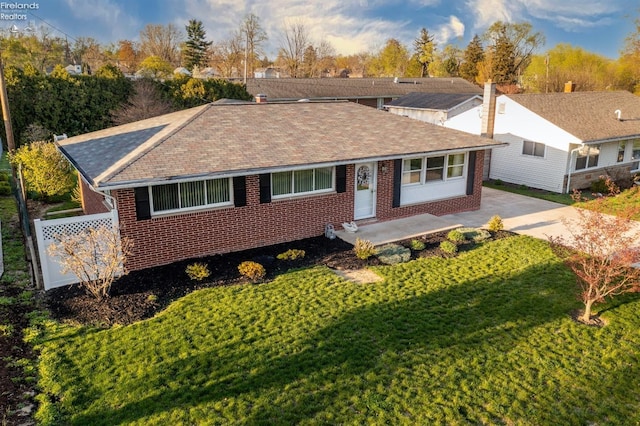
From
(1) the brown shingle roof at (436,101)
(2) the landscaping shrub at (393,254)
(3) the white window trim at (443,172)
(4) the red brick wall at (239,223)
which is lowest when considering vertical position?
(2) the landscaping shrub at (393,254)

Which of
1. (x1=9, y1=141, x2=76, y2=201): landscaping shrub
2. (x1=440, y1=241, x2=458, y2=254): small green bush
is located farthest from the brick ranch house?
(x1=440, y1=241, x2=458, y2=254): small green bush

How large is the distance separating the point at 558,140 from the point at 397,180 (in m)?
10.3

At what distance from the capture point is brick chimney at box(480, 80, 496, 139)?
23375 millimetres

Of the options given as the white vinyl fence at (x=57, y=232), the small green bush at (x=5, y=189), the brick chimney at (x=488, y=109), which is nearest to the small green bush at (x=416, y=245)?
the white vinyl fence at (x=57, y=232)

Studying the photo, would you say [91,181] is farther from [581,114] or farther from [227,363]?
[581,114]

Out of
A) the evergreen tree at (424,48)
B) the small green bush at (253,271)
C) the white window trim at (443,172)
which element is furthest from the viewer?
the evergreen tree at (424,48)

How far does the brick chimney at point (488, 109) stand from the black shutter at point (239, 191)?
1529 cm

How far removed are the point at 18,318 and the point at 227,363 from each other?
4.75 m

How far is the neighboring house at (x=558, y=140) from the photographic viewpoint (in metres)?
21.8

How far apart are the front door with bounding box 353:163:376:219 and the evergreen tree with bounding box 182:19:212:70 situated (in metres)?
64.8

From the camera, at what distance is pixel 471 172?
1773 centimetres

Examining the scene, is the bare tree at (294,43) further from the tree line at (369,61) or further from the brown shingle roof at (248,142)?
the brown shingle roof at (248,142)

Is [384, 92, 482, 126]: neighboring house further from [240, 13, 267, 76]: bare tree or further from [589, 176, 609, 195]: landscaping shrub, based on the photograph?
[240, 13, 267, 76]: bare tree

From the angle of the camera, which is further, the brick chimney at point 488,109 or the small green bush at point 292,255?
the brick chimney at point 488,109
